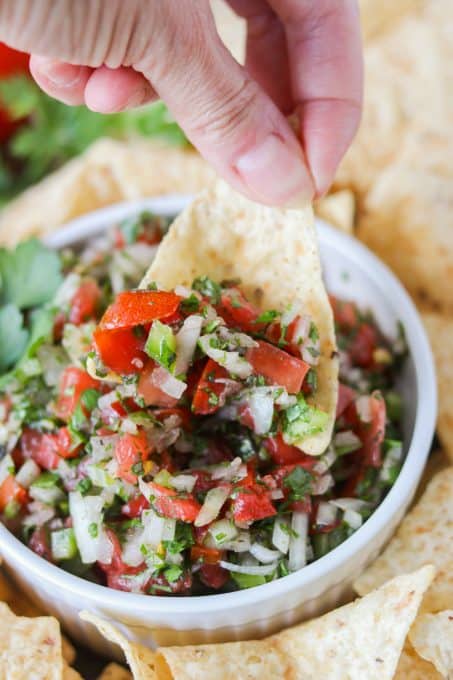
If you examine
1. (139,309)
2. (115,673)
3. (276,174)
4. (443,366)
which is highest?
(276,174)

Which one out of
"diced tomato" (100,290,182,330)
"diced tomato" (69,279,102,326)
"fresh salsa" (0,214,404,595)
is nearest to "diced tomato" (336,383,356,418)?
"fresh salsa" (0,214,404,595)

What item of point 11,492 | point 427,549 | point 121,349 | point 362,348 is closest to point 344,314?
point 362,348

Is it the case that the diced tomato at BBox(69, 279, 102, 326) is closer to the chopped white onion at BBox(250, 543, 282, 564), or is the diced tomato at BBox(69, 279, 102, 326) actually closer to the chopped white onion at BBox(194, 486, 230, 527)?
the chopped white onion at BBox(194, 486, 230, 527)

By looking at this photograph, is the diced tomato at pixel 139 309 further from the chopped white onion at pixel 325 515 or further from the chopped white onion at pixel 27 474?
the chopped white onion at pixel 325 515

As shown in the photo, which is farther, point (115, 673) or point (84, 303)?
point (84, 303)

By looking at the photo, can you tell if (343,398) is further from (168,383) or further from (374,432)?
(168,383)

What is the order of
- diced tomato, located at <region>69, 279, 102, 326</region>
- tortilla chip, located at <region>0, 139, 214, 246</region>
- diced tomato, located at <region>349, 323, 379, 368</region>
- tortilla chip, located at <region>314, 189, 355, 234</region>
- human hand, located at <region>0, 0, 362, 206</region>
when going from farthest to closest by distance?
tortilla chip, located at <region>0, 139, 214, 246</region> < tortilla chip, located at <region>314, 189, 355, 234</region> < diced tomato, located at <region>349, 323, 379, 368</region> < diced tomato, located at <region>69, 279, 102, 326</region> < human hand, located at <region>0, 0, 362, 206</region>

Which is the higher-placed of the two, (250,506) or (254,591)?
(250,506)

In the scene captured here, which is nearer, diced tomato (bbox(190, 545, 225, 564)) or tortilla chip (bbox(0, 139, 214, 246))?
diced tomato (bbox(190, 545, 225, 564))
